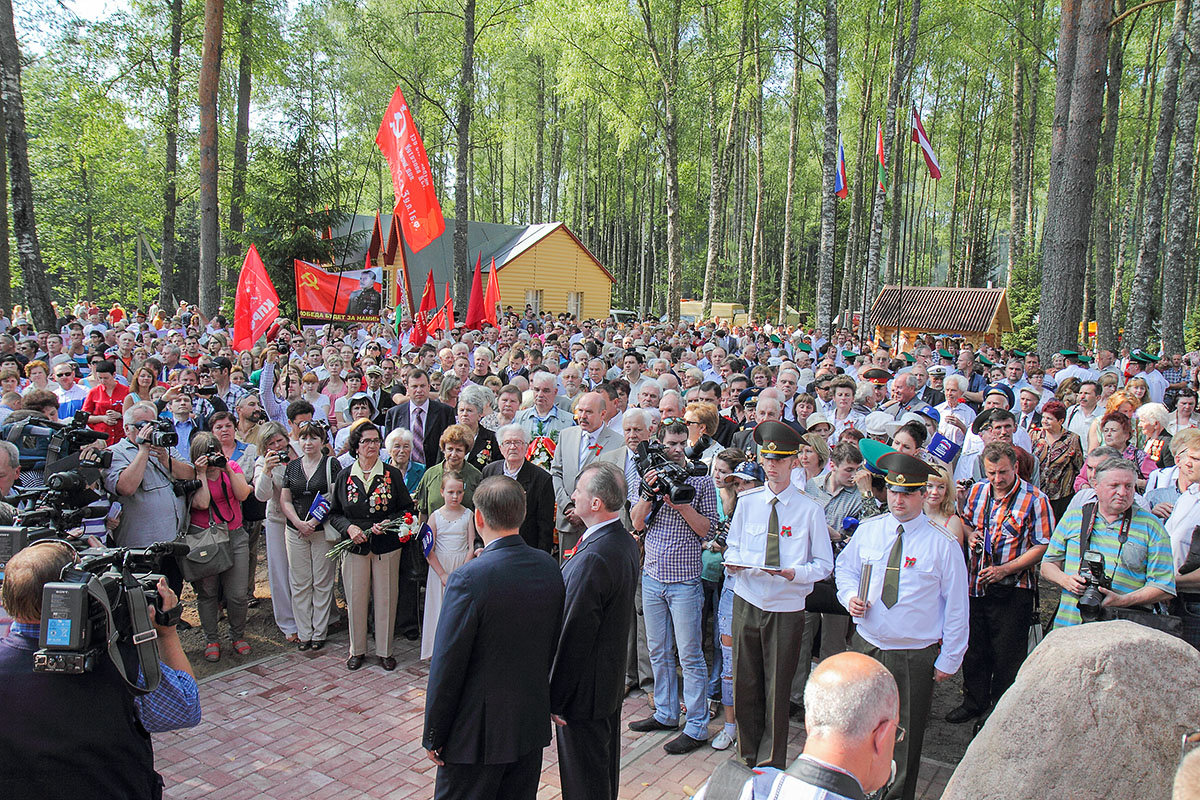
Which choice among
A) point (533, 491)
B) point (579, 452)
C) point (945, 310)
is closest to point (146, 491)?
point (533, 491)

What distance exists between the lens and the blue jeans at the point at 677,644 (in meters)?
5.17

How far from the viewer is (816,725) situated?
2061 mm

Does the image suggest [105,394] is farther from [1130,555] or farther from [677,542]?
[1130,555]

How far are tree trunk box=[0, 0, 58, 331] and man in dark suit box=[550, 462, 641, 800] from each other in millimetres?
13750

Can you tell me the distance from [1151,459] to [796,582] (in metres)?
4.59

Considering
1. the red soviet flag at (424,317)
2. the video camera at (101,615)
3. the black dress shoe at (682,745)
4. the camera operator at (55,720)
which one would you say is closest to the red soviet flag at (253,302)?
the red soviet flag at (424,317)

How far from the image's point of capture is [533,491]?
607 centimetres

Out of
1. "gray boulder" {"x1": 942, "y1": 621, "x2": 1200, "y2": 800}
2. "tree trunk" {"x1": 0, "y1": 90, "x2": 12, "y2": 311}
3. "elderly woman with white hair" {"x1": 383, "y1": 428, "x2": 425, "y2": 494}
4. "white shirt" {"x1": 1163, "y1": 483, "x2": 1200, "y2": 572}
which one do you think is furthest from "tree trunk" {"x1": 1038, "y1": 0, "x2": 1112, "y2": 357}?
"tree trunk" {"x1": 0, "y1": 90, "x2": 12, "y2": 311}

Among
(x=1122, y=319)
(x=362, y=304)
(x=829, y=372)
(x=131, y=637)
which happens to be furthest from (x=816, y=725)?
(x=1122, y=319)

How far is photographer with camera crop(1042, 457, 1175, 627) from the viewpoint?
4383 mm

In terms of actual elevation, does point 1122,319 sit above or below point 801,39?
below

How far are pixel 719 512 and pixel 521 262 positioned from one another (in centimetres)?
3719

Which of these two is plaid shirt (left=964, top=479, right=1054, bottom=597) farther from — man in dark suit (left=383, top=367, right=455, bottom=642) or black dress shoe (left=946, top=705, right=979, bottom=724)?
man in dark suit (left=383, top=367, right=455, bottom=642)

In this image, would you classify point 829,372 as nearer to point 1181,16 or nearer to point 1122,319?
point 1181,16
